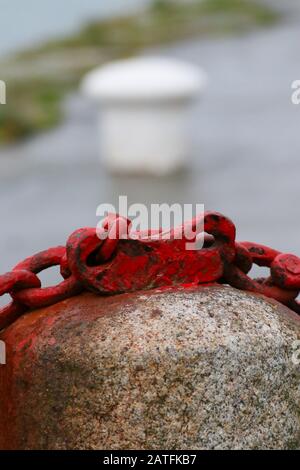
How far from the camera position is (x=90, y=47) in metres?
15.0

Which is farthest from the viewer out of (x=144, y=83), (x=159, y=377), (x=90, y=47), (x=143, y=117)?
(x=90, y=47)

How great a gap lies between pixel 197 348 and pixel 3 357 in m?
0.46

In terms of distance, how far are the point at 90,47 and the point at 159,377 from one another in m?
12.5

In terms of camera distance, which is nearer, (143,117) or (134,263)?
(134,263)

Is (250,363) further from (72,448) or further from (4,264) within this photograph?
(4,264)

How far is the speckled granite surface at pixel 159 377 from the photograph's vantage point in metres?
2.78

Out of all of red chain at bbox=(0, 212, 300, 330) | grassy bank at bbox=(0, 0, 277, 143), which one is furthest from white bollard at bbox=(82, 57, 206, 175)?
red chain at bbox=(0, 212, 300, 330)

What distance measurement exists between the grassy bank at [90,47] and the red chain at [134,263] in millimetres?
8592

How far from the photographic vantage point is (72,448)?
2830 millimetres

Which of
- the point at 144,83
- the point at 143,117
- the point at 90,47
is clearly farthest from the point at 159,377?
the point at 90,47

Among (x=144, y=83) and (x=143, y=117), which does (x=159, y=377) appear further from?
(x=143, y=117)

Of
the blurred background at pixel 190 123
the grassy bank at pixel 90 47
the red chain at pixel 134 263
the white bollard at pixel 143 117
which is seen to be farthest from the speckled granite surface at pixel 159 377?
the grassy bank at pixel 90 47

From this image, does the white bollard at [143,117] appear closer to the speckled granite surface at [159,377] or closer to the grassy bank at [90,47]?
the grassy bank at [90,47]
